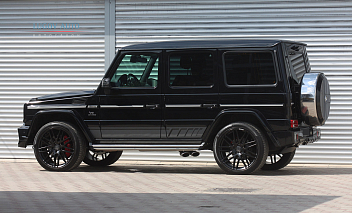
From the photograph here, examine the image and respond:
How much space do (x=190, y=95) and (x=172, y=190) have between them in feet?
7.07

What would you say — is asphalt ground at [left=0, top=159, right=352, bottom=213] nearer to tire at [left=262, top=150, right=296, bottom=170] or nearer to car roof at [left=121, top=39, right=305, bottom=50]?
tire at [left=262, top=150, right=296, bottom=170]

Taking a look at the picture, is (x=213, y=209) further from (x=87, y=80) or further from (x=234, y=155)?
(x=87, y=80)

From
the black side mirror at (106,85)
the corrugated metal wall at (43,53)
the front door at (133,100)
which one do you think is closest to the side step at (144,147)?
the front door at (133,100)

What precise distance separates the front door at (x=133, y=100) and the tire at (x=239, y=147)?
3.51 ft

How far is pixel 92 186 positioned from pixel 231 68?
115 inches

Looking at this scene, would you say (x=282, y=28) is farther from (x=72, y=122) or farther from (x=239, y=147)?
(x=72, y=122)

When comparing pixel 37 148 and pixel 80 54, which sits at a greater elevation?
pixel 80 54

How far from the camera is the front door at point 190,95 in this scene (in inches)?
379

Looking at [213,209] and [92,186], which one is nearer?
[213,209]

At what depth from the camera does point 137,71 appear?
32.4 ft

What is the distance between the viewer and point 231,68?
31.6 ft

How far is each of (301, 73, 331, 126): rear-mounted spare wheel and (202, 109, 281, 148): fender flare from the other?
1.98ft

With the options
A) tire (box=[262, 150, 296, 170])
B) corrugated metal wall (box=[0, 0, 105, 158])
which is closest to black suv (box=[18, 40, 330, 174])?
tire (box=[262, 150, 296, 170])

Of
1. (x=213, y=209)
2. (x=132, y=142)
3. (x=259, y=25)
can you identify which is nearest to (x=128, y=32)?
(x=259, y=25)
